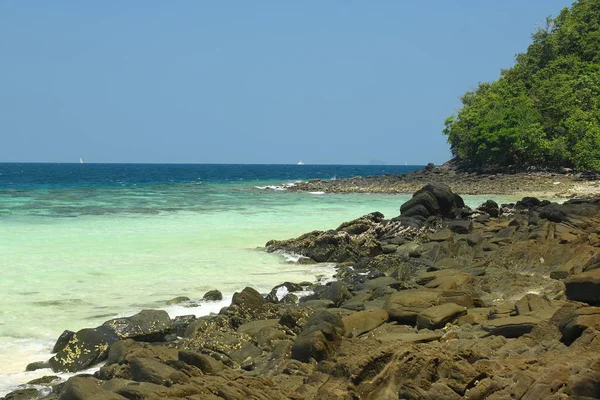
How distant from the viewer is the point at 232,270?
1470 cm

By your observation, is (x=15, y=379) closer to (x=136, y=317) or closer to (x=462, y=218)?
(x=136, y=317)

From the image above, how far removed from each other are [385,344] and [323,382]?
861mm

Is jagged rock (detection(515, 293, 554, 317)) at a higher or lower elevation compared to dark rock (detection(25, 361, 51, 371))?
higher

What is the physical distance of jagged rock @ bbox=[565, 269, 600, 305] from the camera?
24.6 feet

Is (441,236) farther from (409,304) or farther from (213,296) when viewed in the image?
(409,304)

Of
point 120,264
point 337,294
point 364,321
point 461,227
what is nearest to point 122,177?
point 120,264

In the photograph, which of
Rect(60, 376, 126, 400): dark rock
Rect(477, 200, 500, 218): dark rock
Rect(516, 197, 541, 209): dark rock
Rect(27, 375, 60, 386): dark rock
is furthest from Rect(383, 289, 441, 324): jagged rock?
Rect(516, 197, 541, 209): dark rock

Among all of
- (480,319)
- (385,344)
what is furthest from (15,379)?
(480,319)

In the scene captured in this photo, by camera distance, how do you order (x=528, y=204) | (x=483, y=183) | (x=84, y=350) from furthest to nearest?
(x=483, y=183)
(x=528, y=204)
(x=84, y=350)

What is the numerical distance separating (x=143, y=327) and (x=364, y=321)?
284 cm

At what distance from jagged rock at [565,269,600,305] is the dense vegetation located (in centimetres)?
3859

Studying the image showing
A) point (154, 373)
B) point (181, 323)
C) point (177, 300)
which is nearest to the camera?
point (154, 373)

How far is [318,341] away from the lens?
6.91 metres

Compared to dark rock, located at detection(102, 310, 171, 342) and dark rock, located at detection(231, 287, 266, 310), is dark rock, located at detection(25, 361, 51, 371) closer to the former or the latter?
dark rock, located at detection(102, 310, 171, 342)
